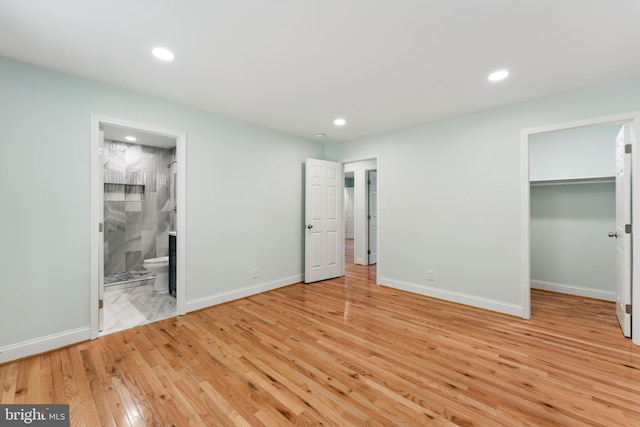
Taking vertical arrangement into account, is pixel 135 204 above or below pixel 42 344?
above

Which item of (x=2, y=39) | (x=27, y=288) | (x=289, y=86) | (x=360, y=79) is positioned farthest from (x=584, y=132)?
(x=27, y=288)

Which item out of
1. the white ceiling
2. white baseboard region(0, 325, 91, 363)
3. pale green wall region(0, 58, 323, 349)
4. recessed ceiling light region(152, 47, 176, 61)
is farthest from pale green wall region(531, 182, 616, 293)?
white baseboard region(0, 325, 91, 363)

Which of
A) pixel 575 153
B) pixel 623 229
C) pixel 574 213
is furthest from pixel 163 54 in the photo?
pixel 574 213

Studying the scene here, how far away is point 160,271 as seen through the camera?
400 cm

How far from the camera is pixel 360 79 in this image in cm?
257

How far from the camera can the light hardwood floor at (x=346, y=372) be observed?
1646mm

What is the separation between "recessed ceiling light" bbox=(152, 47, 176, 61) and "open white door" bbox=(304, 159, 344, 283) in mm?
2524

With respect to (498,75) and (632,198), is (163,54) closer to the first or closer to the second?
(498,75)

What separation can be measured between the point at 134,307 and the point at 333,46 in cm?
370

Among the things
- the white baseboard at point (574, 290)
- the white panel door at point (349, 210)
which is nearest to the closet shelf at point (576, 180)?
the white baseboard at point (574, 290)

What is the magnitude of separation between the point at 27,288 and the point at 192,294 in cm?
140

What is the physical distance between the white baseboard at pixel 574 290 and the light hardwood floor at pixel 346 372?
22.7 inches

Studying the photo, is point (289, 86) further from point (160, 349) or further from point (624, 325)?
point (624, 325)

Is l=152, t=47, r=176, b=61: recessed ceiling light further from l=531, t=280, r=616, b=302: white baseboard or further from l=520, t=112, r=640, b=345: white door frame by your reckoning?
l=531, t=280, r=616, b=302: white baseboard
